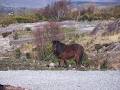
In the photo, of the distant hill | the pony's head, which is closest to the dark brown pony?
the pony's head

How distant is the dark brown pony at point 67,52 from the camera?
258 inches

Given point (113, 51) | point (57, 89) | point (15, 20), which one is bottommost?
→ point (57, 89)

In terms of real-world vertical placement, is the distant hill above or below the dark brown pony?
above

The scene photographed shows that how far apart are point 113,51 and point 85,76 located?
22.1 inches

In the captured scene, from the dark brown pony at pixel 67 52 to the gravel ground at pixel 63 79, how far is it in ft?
0.64

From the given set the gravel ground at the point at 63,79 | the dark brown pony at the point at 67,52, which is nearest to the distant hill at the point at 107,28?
the dark brown pony at the point at 67,52

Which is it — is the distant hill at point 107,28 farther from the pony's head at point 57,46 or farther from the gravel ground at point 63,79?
the gravel ground at point 63,79

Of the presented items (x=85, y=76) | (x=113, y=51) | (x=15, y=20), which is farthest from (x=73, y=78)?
(x=15, y=20)

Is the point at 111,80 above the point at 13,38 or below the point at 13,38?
below

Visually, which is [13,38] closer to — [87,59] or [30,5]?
[30,5]

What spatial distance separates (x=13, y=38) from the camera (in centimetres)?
661

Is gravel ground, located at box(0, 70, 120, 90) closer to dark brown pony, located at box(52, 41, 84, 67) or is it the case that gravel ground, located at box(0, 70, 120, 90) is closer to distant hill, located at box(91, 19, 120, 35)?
dark brown pony, located at box(52, 41, 84, 67)

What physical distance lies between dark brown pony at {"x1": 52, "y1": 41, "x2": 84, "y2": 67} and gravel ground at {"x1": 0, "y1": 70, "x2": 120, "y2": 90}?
0.64 ft

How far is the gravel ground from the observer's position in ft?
20.7
